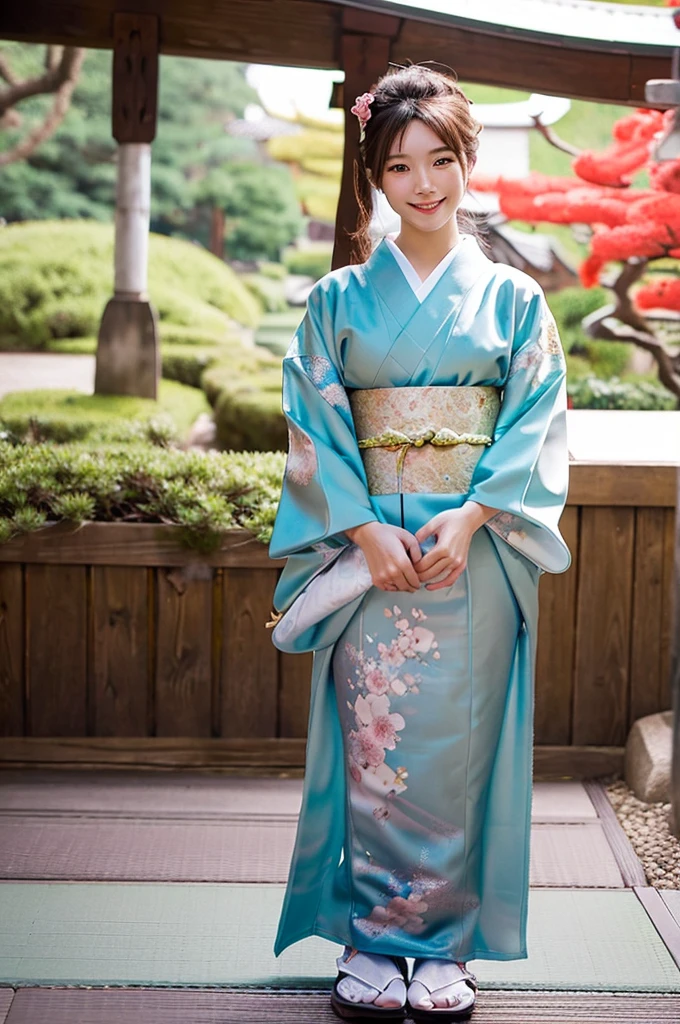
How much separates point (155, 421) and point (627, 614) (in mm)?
2134

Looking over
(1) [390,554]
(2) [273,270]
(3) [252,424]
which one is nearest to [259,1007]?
(1) [390,554]

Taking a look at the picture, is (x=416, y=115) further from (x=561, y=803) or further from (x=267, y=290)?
(x=267, y=290)

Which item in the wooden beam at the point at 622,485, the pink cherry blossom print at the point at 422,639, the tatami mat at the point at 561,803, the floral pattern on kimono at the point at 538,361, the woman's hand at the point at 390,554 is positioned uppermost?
the floral pattern on kimono at the point at 538,361

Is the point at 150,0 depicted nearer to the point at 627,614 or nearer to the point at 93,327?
the point at 93,327

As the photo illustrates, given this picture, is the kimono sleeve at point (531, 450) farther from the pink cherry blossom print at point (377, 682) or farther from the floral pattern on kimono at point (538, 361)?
the pink cherry blossom print at point (377, 682)

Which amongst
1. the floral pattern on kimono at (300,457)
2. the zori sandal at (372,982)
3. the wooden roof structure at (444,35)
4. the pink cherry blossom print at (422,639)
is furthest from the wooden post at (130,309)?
the zori sandal at (372,982)

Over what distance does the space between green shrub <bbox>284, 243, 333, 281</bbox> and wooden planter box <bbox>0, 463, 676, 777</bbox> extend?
3108mm

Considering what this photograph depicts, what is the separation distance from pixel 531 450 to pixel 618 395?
367 centimetres

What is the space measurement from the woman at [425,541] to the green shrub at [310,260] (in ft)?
13.5

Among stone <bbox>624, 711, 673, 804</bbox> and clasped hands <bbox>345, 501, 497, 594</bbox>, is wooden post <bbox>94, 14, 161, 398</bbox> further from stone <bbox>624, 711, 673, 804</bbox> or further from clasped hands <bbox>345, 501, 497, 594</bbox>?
clasped hands <bbox>345, 501, 497, 594</bbox>

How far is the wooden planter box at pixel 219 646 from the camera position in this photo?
3.70 meters

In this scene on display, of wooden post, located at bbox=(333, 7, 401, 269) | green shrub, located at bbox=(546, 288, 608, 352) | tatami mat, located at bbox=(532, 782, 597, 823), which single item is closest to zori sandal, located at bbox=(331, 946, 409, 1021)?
tatami mat, located at bbox=(532, 782, 597, 823)

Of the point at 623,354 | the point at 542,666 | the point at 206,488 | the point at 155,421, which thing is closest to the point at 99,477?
the point at 206,488

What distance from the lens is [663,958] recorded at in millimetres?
2639
